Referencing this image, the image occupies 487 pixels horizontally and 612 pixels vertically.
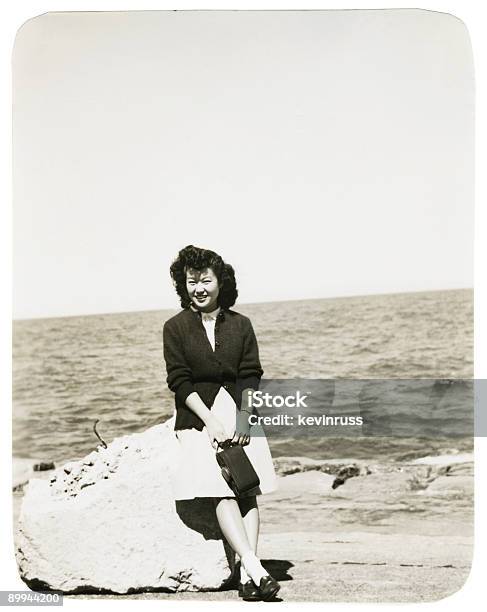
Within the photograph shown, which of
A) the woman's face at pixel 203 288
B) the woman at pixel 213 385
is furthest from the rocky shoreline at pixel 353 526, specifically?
the woman's face at pixel 203 288

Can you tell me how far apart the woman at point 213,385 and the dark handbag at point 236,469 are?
0.09 feet

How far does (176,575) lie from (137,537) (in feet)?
0.76

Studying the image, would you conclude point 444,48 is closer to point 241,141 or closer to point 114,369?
point 241,141

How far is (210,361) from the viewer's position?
175 inches

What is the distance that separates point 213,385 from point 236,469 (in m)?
0.37

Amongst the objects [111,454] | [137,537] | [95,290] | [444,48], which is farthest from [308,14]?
[137,537]

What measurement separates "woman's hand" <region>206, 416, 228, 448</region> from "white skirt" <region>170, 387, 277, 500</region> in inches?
0.8

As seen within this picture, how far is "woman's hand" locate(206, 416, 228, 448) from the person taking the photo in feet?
14.5

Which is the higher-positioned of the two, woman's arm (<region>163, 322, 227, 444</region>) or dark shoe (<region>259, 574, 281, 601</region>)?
woman's arm (<region>163, 322, 227, 444</region>)

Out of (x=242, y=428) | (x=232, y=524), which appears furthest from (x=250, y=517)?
(x=242, y=428)

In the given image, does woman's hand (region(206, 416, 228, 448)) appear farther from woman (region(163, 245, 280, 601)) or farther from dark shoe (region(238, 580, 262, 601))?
dark shoe (region(238, 580, 262, 601))

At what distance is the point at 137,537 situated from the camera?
4.49m

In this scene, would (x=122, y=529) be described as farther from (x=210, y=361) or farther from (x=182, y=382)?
(x=210, y=361)
